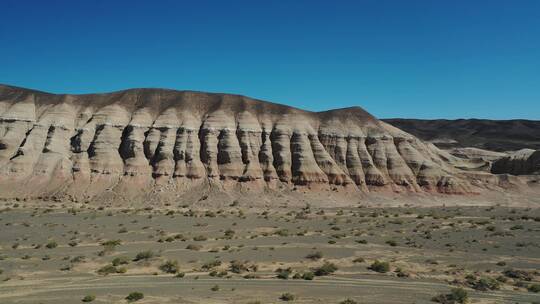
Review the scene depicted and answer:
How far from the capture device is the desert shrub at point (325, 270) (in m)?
20.0

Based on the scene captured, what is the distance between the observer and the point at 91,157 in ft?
194

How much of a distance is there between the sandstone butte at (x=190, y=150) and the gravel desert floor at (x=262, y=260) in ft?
55.4

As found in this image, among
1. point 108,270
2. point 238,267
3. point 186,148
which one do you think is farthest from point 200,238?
point 186,148

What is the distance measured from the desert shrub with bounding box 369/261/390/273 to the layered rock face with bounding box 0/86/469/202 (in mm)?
37881

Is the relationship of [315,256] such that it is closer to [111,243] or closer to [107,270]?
[107,270]

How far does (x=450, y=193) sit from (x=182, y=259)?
51.2 metres

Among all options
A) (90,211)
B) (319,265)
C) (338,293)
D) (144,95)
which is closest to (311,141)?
(144,95)

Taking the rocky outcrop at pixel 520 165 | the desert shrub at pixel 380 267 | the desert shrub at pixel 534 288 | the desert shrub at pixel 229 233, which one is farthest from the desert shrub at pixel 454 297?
the rocky outcrop at pixel 520 165

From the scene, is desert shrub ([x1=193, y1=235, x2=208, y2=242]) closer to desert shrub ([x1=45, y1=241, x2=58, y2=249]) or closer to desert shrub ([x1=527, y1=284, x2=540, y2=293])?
desert shrub ([x1=45, y1=241, x2=58, y2=249])

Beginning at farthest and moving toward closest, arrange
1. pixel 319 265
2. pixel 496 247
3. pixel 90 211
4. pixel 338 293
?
pixel 90 211 → pixel 496 247 → pixel 319 265 → pixel 338 293

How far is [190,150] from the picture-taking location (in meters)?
61.2

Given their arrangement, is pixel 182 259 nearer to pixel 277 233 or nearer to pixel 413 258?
pixel 277 233

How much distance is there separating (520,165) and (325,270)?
78.5 meters

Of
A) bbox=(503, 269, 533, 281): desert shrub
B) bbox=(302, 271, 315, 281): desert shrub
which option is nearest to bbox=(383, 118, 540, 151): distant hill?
bbox=(503, 269, 533, 281): desert shrub
